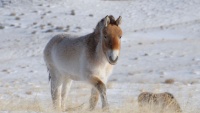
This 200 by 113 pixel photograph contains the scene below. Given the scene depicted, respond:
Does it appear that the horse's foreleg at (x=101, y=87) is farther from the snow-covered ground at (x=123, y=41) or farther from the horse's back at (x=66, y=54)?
the snow-covered ground at (x=123, y=41)

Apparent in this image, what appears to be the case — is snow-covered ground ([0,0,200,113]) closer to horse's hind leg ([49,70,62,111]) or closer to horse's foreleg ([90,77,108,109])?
horse's hind leg ([49,70,62,111])

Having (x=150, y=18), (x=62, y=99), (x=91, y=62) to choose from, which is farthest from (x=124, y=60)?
(x=91, y=62)

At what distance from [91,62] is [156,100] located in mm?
1275

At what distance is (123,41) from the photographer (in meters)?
27.2

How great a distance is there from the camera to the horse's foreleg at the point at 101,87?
7.97m

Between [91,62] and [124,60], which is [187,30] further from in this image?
[91,62]

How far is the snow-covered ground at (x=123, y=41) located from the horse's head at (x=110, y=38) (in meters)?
3.03

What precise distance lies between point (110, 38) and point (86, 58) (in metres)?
0.77

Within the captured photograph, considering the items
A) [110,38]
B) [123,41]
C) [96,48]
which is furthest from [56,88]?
[123,41]

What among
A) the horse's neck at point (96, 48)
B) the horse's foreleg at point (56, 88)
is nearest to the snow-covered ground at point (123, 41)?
the horse's foreleg at point (56, 88)

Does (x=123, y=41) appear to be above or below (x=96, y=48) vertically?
below

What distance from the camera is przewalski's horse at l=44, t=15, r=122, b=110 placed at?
26.8ft

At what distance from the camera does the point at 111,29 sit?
8.28m

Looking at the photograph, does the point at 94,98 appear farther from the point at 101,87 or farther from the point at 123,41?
the point at 123,41
